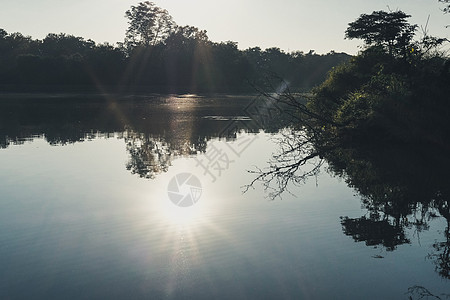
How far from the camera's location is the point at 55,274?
22.2 ft

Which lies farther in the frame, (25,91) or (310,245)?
(25,91)

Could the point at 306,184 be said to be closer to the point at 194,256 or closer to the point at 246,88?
the point at 194,256

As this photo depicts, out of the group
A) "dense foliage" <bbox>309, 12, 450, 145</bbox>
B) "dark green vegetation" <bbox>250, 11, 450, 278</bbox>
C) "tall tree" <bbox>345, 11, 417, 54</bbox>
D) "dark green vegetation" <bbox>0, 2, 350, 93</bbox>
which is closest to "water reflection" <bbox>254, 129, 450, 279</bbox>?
"dark green vegetation" <bbox>250, 11, 450, 278</bbox>

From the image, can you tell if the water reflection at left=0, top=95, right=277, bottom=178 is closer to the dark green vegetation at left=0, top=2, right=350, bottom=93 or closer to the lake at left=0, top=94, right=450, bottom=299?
the lake at left=0, top=94, right=450, bottom=299

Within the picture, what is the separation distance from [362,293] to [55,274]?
4.82m

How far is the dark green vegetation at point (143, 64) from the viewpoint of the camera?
77.4 m

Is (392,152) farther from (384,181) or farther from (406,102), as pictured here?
(384,181)

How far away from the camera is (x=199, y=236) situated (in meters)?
8.40

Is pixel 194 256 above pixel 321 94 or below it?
below

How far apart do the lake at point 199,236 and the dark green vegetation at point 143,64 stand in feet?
191

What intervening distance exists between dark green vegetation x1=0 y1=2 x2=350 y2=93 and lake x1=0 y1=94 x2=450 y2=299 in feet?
191

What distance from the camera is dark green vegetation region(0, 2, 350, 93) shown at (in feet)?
254

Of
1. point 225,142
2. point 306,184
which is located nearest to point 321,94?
point 225,142

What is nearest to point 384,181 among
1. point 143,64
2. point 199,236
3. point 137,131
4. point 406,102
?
point 406,102
